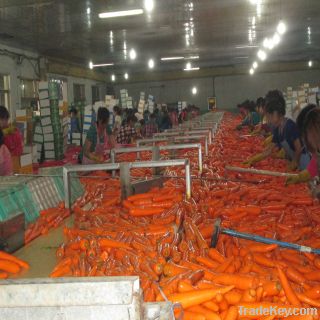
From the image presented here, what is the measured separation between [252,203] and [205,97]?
92.5 feet

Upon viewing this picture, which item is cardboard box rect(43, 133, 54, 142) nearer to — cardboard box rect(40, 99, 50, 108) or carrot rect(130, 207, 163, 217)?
cardboard box rect(40, 99, 50, 108)

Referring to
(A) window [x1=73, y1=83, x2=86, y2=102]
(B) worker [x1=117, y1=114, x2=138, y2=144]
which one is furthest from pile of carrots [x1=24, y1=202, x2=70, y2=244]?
(A) window [x1=73, y1=83, x2=86, y2=102]

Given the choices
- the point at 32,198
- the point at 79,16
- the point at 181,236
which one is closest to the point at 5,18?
the point at 79,16

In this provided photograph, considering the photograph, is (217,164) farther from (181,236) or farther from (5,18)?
(5,18)

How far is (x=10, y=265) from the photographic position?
2.62 metres

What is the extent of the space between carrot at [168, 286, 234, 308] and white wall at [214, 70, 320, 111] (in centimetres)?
2958

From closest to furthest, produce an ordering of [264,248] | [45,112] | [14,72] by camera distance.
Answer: [264,248], [45,112], [14,72]

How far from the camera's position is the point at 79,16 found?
12117 millimetres

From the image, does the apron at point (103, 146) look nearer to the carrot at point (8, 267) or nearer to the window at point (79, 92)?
the carrot at point (8, 267)

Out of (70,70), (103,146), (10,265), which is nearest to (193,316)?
(10,265)

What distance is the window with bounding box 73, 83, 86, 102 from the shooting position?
25125 millimetres

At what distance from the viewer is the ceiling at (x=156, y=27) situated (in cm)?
1129

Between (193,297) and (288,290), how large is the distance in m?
0.57

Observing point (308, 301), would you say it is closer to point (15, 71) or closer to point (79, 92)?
point (15, 71)
